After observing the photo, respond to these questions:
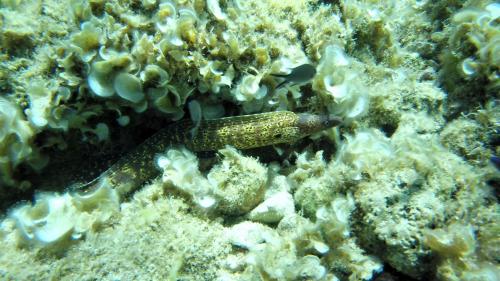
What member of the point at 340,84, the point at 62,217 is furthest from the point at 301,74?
the point at 62,217

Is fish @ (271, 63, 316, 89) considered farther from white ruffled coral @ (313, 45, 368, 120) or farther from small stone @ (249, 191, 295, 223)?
small stone @ (249, 191, 295, 223)

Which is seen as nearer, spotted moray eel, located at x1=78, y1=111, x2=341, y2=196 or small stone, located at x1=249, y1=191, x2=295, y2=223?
small stone, located at x1=249, y1=191, x2=295, y2=223

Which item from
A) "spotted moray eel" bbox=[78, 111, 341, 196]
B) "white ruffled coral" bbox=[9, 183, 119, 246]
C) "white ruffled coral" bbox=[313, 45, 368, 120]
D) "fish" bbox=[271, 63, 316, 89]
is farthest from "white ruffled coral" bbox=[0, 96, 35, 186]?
"white ruffled coral" bbox=[313, 45, 368, 120]

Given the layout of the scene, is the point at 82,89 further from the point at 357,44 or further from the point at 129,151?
the point at 357,44

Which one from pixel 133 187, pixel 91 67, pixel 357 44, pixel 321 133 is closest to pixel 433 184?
pixel 321 133

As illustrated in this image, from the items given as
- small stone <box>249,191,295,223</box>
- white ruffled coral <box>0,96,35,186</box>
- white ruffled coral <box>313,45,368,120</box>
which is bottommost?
small stone <box>249,191,295,223</box>

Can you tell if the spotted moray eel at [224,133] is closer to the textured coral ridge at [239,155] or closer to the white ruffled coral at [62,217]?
the textured coral ridge at [239,155]
